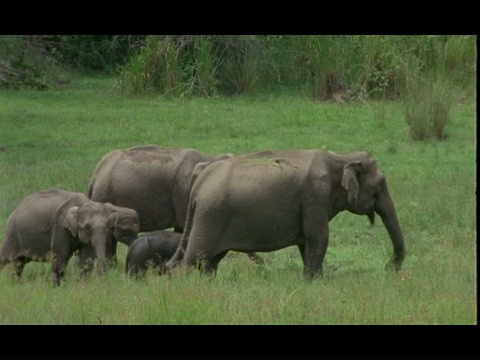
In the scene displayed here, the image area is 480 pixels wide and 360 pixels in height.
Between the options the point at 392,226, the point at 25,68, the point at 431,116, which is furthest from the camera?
the point at 25,68

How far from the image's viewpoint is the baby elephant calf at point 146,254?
35.2 ft

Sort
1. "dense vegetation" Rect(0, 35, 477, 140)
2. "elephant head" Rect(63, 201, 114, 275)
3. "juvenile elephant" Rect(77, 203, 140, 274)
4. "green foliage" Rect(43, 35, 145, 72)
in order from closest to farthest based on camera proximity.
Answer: "elephant head" Rect(63, 201, 114, 275) < "juvenile elephant" Rect(77, 203, 140, 274) < "dense vegetation" Rect(0, 35, 477, 140) < "green foliage" Rect(43, 35, 145, 72)

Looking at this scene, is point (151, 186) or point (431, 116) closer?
point (151, 186)

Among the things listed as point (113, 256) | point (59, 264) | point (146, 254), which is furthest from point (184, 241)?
point (59, 264)

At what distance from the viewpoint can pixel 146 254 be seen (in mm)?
10797

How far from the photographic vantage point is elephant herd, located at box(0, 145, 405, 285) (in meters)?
10.6

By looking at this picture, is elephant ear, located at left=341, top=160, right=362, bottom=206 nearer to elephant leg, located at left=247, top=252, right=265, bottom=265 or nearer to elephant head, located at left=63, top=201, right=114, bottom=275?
elephant leg, located at left=247, top=252, right=265, bottom=265

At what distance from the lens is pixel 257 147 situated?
17969mm

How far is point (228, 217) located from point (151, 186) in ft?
5.88

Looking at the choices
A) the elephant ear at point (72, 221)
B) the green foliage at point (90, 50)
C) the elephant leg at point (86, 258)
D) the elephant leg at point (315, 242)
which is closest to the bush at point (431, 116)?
the elephant leg at point (315, 242)

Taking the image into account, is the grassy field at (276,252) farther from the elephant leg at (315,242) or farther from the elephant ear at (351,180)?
the elephant ear at (351,180)

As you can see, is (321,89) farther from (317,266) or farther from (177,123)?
(317,266)

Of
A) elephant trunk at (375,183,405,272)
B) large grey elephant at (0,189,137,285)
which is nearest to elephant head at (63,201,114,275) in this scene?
large grey elephant at (0,189,137,285)

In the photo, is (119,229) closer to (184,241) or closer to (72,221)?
(72,221)
